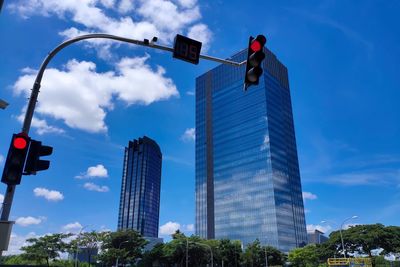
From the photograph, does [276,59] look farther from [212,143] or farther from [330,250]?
[330,250]

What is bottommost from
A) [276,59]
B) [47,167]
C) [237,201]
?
[47,167]

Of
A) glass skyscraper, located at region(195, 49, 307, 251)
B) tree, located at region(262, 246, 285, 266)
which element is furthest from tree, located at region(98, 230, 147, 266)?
glass skyscraper, located at region(195, 49, 307, 251)

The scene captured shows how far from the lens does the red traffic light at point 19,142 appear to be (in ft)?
25.5

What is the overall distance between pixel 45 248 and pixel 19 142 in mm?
68874

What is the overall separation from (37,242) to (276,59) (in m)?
129

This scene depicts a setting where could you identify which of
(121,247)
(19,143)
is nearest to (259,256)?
(121,247)

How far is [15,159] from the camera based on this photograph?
7633 millimetres

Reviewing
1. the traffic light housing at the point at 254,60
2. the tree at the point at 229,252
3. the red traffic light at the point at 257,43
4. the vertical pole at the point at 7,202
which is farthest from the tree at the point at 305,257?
the vertical pole at the point at 7,202

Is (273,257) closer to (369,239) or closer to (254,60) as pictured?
(369,239)

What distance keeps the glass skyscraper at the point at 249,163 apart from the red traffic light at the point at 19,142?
129758 mm

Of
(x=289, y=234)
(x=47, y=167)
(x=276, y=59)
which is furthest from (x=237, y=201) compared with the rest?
(x=47, y=167)

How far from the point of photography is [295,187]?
493 feet

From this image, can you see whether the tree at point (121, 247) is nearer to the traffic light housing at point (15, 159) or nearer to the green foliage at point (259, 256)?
the green foliage at point (259, 256)

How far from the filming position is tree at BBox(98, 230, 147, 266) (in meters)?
76.9
